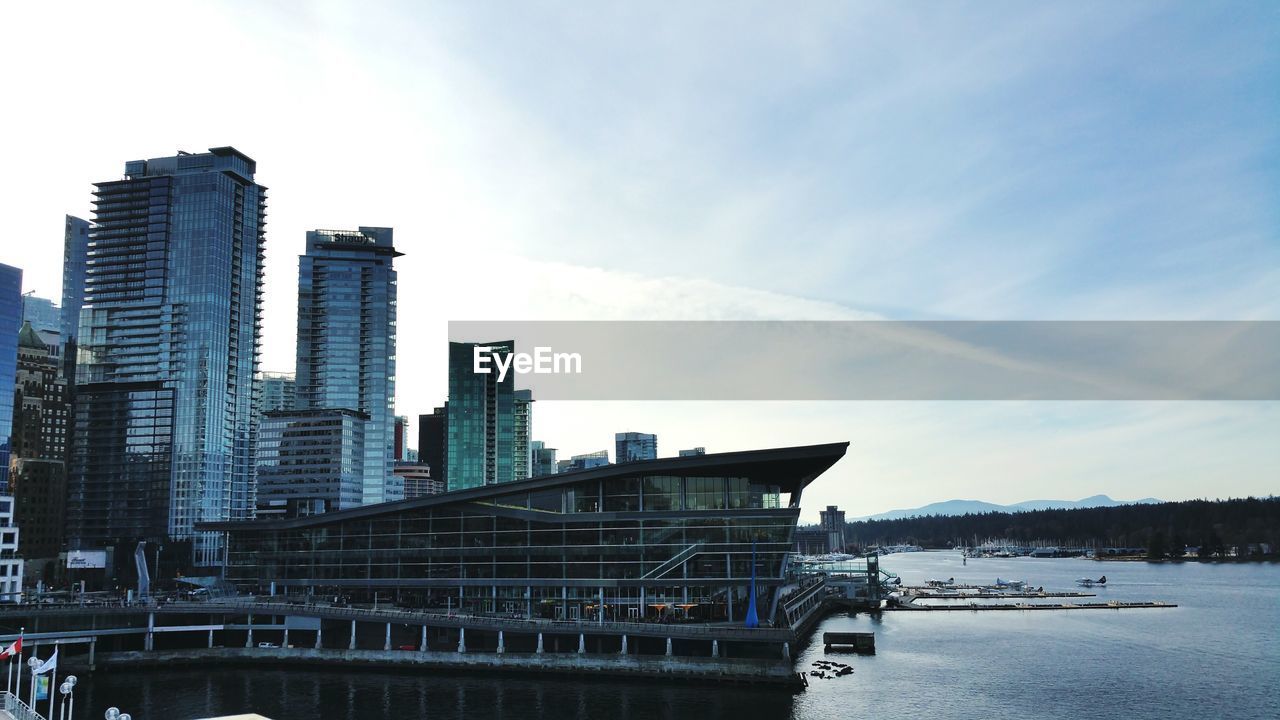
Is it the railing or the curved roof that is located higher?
the curved roof

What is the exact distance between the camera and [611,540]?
122562 millimetres

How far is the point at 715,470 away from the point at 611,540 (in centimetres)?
1722

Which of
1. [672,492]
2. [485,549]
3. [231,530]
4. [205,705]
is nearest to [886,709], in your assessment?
[672,492]

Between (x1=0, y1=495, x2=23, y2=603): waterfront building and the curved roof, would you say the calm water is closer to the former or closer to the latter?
the curved roof

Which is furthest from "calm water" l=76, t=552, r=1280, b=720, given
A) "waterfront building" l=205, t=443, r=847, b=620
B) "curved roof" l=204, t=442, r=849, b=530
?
"curved roof" l=204, t=442, r=849, b=530

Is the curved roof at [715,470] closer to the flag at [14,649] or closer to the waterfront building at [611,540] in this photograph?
the waterfront building at [611,540]

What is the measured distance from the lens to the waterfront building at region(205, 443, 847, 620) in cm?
11938

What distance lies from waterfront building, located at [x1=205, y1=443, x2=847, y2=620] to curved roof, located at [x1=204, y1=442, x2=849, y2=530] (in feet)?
0.67

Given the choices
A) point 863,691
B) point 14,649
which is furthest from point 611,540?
point 14,649

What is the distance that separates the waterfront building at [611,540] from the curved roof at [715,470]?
20 cm

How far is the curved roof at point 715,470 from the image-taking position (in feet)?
379

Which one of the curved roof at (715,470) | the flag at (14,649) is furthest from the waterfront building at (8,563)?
the flag at (14,649)

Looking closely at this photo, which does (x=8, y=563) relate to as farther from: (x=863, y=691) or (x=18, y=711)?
(x=863, y=691)

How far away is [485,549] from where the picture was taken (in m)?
130
